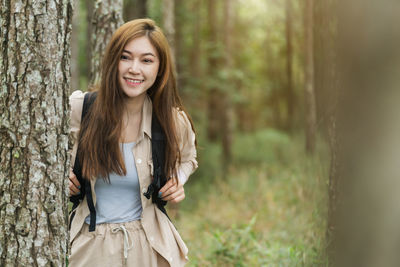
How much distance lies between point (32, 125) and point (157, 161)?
795mm

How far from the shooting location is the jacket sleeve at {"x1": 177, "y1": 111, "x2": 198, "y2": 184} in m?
2.88

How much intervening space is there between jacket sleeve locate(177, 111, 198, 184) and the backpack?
6.6 inches

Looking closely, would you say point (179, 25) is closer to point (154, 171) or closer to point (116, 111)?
point (116, 111)

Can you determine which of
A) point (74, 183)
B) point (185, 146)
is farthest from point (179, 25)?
point (74, 183)

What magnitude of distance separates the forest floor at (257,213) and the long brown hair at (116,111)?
64cm

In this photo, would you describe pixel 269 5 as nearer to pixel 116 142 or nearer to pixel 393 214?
pixel 116 142

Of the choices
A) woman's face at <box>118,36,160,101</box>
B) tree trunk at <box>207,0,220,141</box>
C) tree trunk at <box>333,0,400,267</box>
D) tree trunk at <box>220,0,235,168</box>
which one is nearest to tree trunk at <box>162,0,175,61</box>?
tree trunk at <box>220,0,235,168</box>

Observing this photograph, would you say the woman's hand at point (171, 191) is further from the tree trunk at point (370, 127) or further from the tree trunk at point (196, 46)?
the tree trunk at point (196, 46)

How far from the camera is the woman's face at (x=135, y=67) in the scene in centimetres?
268

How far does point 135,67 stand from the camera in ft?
8.75

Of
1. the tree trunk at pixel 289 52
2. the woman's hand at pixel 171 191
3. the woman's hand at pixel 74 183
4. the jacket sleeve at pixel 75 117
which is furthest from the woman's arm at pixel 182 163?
the tree trunk at pixel 289 52

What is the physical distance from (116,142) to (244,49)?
2355cm

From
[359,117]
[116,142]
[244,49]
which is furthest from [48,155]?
[244,49]

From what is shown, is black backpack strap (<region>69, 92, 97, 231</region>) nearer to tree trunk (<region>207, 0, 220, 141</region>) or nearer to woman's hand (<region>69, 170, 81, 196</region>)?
woman's hand (<region>69, 170, 81, 196</region>)
